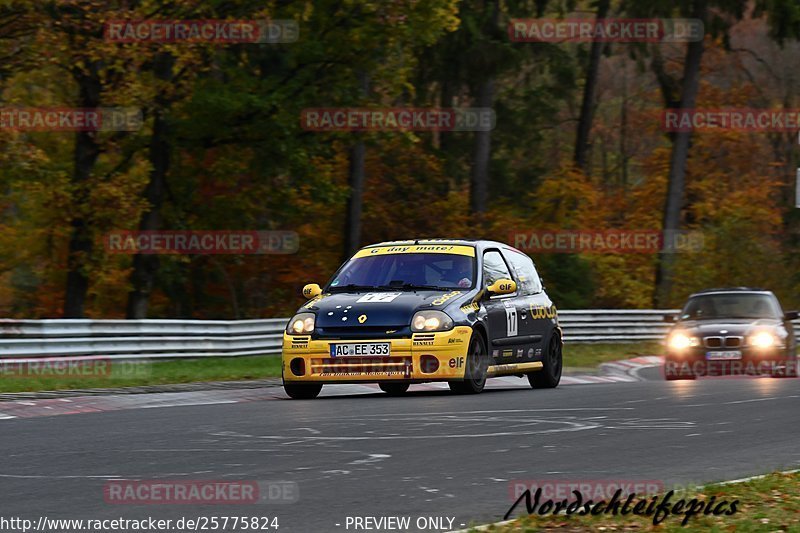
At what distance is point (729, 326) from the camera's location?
21312 mm

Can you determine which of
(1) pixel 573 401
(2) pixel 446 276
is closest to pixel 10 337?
(2) pixel 446 276

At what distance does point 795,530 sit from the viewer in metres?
7.16

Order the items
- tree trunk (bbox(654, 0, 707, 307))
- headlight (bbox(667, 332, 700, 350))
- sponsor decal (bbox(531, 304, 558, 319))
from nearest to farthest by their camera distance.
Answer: sponsor decal (bbox(531, 304, 558, 319)) → headlight (bbox(667, 332, 700, 350)) → tree trunk (bbox(654, 0, 707, 307))

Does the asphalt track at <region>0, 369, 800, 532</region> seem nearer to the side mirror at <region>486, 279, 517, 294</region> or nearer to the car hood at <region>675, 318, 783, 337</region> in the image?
the side mirror at <region>486, 279, 517, 294</region>

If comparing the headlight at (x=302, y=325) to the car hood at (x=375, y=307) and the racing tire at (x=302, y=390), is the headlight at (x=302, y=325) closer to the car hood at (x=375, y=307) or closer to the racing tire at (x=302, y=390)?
the car hood at (x=375, y=307)

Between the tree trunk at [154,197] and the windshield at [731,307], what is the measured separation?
1489cm

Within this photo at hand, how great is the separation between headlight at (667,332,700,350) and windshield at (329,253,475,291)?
5.71m

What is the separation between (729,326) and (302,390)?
7887 millimetres

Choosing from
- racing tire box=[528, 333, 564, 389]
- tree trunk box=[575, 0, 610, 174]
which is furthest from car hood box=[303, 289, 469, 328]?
tree trunk box=[575, 0, 610, 174]

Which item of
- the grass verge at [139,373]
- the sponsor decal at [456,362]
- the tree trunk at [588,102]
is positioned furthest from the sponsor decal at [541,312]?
the tree trunk at [588,102]

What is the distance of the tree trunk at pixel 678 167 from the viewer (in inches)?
1630

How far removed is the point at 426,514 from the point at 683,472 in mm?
2486

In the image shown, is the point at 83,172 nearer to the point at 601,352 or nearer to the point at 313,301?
the point at 601,352

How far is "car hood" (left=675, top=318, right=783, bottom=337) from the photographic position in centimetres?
2120
